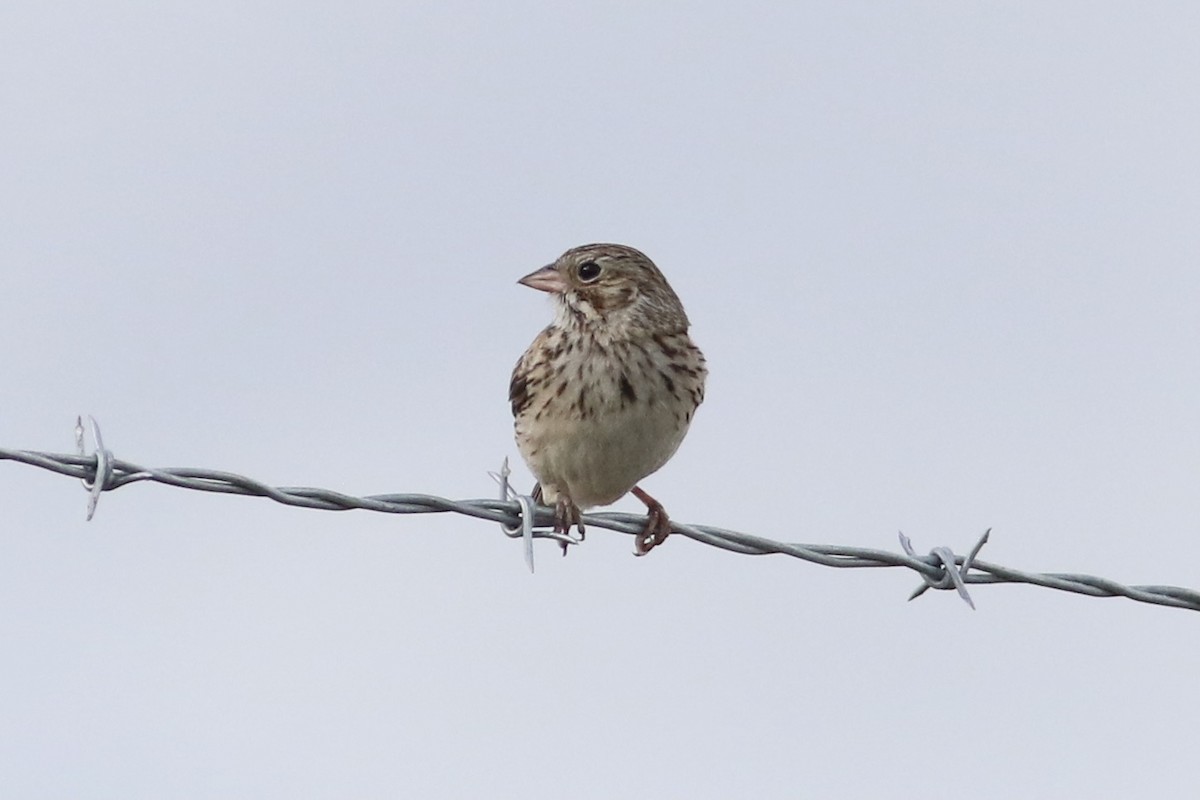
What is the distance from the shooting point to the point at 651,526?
8336mm

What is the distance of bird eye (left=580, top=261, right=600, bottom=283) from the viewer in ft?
31.1

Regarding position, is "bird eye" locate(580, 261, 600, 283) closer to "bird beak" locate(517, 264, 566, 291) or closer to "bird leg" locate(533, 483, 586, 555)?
"bird beak" locate(517, 264, 566, 291)

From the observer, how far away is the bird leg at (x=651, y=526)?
8352 mm

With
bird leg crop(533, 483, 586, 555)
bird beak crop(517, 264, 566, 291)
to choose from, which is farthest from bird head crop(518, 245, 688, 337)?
bird leg crop(533, 483, 586, 555)

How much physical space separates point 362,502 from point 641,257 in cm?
369

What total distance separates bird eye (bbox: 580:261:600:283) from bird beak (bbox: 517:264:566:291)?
90 millimetres

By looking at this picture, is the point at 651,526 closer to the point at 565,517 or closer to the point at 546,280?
the point at 565,517

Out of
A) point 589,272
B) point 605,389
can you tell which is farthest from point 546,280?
point 605,389

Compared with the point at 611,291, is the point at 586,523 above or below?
below

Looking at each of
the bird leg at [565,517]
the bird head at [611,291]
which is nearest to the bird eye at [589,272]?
the bird head at [611,291]

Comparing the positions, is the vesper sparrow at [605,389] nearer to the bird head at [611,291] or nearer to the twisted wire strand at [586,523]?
the bird head at [611,291]

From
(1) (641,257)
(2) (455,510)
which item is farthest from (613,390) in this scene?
(2) (455,510)

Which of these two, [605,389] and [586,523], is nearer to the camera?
[586,523]

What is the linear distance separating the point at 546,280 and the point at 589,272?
0.20 metres
